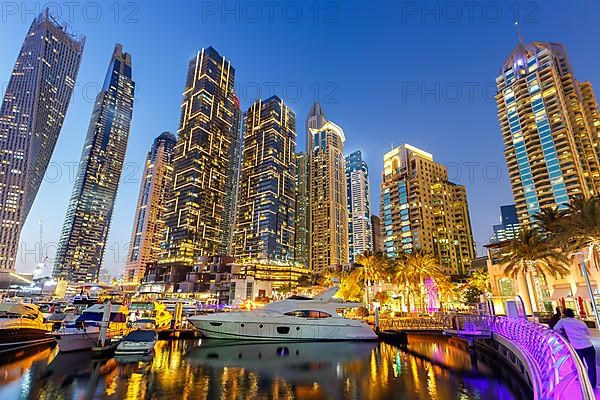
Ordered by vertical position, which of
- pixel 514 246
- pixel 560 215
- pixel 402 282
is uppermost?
pixel 560 215

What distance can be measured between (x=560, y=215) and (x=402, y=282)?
88.4 ft

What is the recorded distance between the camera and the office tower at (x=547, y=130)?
9712 centimetres

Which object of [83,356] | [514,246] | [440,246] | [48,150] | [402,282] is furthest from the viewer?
[48,150]

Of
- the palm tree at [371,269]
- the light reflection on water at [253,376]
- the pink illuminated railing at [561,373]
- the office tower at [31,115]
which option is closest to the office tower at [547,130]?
the palm tree at [371,269]

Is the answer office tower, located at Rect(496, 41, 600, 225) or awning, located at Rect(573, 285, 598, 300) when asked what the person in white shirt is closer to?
awning, located at Rect(573, 285, 598, 300)

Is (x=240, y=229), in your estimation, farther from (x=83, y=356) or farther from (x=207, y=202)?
(x=83, y=356)

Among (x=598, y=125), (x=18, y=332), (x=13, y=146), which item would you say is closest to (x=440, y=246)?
(x=598, y=125)

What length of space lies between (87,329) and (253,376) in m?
14.3

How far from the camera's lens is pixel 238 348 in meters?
25.9

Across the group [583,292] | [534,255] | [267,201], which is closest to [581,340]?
[534,255]

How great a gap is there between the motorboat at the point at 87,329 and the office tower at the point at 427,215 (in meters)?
114

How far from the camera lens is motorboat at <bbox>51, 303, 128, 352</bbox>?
21438 millimetres

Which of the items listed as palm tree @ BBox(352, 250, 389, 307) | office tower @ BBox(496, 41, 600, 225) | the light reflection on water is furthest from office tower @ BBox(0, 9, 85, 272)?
office tower @ BBox(496, 41, 600, 225)

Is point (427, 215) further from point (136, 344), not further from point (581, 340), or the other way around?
point (581, 340)
